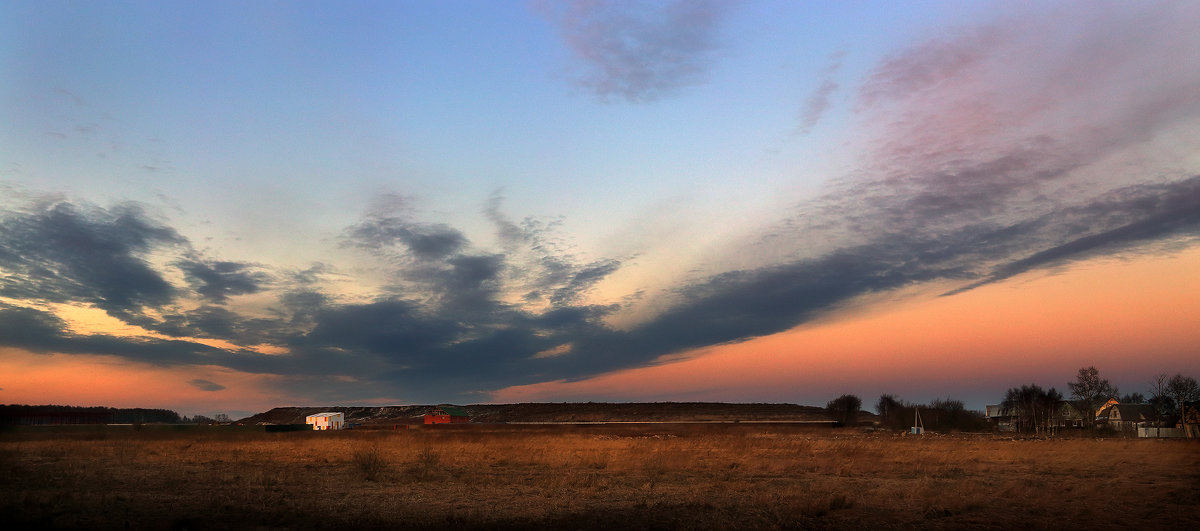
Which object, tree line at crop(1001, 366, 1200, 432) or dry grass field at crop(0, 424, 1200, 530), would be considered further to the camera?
tree line at crop(1001, 366, 1200, 432)

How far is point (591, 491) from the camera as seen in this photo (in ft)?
74.7

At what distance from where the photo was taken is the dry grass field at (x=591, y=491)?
1795 centimetres

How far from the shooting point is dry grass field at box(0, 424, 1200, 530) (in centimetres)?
1795

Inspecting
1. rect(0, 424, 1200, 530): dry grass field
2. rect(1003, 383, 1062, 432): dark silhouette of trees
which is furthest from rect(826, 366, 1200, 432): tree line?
rect(0, 424, 1200, 530): dry grass field

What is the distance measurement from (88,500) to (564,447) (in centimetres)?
2701

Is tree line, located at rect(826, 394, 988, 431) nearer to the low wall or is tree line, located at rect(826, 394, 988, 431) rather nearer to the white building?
the low wall

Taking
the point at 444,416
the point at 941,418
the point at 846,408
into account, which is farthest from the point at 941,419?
the point at 444,416

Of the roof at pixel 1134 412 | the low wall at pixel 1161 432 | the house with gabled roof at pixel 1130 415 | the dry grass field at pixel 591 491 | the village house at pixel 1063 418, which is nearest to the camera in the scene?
the dry grass field at pixel 591 491

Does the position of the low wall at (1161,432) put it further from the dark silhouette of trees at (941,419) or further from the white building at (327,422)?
the white building at (327,422)

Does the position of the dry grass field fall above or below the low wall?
above

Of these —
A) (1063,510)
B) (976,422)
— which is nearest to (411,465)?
(1063,510)

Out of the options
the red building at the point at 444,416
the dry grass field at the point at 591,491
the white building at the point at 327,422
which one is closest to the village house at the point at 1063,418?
the dry grass field at the point at 591,491

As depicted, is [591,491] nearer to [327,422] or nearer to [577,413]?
[327,422]

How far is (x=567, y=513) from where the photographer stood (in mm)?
18906
